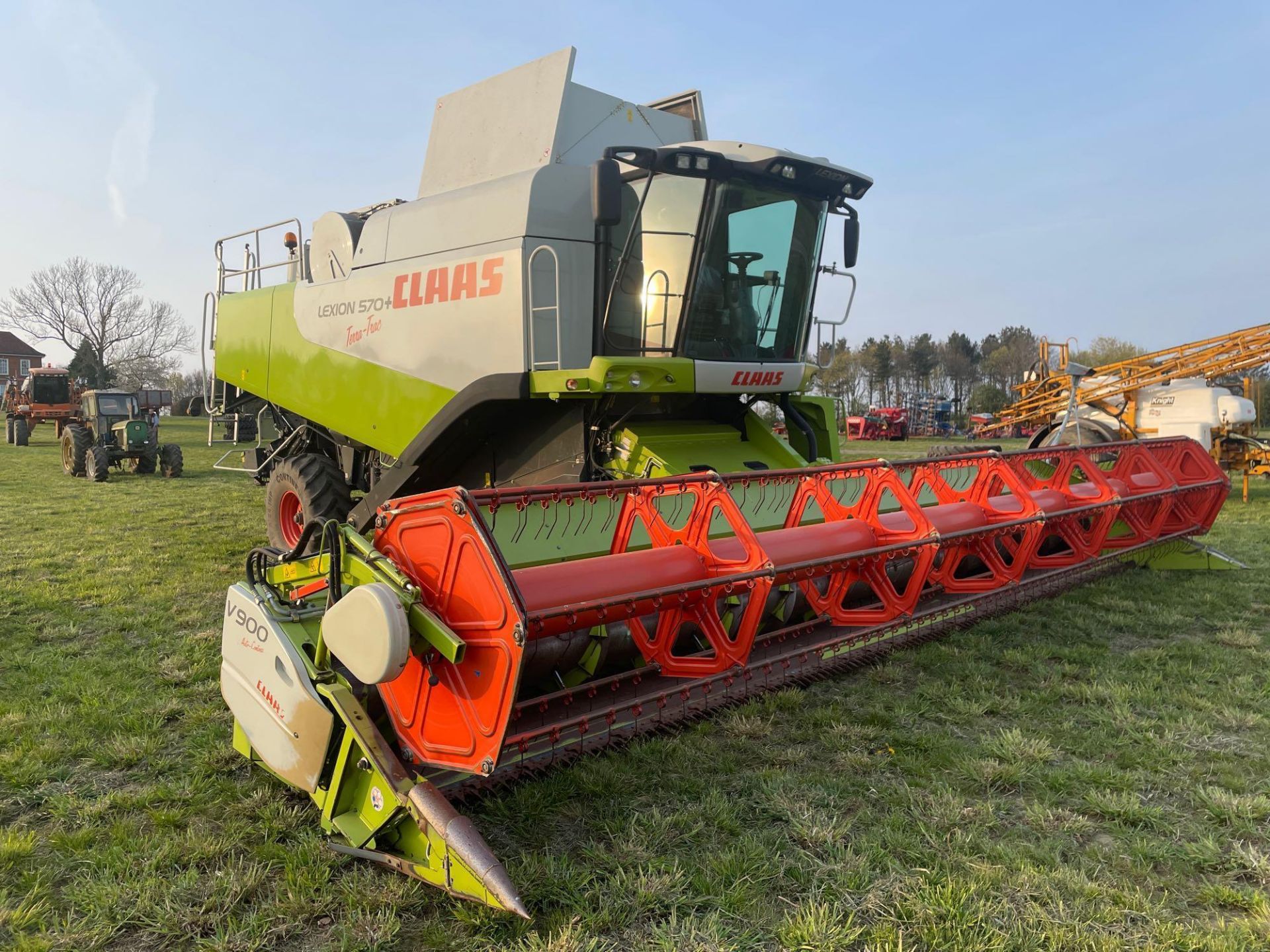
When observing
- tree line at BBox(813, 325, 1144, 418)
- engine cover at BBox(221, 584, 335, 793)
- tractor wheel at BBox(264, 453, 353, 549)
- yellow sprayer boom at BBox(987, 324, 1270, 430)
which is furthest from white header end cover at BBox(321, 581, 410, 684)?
tree line at BBox(813, 325, 1144, 418)

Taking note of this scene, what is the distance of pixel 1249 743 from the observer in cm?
308

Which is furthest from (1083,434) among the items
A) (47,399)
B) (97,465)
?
(47,399)

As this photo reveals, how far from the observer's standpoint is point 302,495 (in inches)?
237

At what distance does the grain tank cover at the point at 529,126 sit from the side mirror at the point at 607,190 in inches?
42.3

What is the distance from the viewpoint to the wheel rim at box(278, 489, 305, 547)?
256 inches

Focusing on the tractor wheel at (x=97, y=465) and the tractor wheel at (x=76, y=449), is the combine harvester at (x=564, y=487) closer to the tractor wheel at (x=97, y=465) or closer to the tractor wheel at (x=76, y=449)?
the tractor wheel at (x=97, y=465)

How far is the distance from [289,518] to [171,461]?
9300 millimetres

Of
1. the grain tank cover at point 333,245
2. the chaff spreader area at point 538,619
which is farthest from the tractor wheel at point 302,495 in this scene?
the chaff spreader area at point 538,619

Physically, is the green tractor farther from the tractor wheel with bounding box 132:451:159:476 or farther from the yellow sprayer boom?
the yellow sprayer boom

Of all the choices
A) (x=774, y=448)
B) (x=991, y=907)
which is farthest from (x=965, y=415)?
(x=991, y=907)

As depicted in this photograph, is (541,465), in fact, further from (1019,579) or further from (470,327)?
(1019,579)

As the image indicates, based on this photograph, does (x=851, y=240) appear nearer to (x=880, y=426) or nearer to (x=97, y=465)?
(x=97, y=465)

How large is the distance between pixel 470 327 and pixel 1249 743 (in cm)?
426

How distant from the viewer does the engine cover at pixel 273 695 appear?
7.87ft
